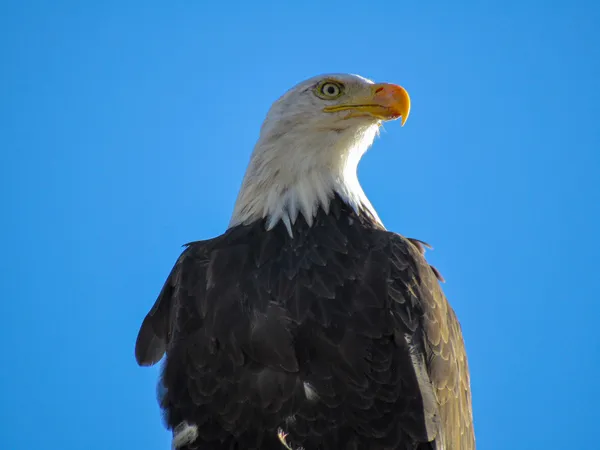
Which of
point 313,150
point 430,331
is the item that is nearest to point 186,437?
point 430,331

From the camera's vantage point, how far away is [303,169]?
5.75m

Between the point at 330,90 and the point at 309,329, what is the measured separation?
1.98m

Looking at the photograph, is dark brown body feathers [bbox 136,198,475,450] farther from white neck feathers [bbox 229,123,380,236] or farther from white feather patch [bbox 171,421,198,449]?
white neck feathers [bbox 229,123,380,236]

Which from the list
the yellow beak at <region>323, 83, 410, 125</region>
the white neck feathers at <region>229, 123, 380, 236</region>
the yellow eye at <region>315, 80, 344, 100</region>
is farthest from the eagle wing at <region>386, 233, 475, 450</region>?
the yellow eye at <region>315, 80, 344, 100</region>

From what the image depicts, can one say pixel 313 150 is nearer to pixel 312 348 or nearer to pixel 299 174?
pixel 299 174

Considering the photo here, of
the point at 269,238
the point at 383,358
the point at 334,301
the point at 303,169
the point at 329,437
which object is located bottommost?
the point at 329,437

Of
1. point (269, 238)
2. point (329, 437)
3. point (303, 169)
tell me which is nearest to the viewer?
point (329, 437)

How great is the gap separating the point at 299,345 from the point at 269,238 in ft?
3.02

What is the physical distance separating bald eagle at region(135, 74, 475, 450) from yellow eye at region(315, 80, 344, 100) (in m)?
0.16

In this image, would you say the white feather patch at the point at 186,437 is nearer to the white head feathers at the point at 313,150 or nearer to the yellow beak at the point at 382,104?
the white head feathers at the point at 313,150

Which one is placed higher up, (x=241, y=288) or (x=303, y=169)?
(x=303, y=169)

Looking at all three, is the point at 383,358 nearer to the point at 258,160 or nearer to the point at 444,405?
the point at 444,405

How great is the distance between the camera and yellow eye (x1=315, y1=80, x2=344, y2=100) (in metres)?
5.82

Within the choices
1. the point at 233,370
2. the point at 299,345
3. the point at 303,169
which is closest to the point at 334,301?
the point at 299,345
